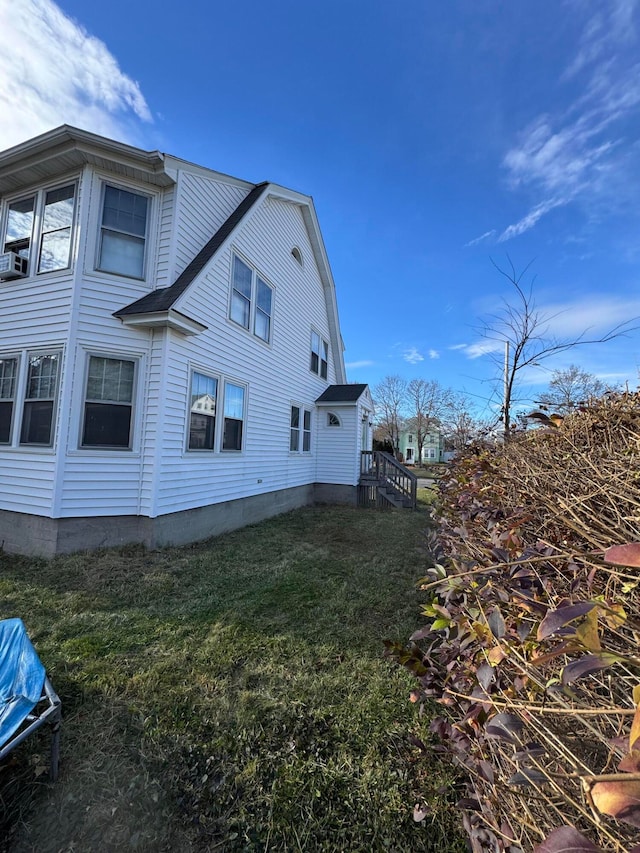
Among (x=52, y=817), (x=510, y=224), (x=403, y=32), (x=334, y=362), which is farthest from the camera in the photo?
(x=334, y=362)

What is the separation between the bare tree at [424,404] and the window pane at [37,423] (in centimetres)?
3564

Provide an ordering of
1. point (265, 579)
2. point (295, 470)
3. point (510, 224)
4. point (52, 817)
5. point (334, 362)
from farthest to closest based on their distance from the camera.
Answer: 1. point (334, 362)
2. point (295, 470)
3. point (510, 224)
4. point (265, 579)
5. point (52, 817)

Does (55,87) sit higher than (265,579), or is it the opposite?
(55,87)

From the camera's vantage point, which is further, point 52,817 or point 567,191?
point 567,191

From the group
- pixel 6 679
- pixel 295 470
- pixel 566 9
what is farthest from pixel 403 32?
pixel 6 679

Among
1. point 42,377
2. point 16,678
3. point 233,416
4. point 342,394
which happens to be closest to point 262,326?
point 233,416

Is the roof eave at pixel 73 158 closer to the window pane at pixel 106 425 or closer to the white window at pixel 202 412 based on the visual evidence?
the white window at pixel 202 412

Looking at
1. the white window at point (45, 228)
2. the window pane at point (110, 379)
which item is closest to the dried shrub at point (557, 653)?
the window pane at point (110, 379)

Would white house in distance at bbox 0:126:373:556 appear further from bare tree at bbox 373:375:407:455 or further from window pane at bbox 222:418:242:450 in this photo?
bare tree at bbox 373:375:407:455

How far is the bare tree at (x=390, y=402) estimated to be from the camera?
41281 mm

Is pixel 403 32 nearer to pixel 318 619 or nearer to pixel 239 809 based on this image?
pixel 318 619

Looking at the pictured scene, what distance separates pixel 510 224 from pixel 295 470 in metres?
8.54

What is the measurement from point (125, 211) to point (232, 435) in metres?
4.57

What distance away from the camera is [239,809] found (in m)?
1.80
